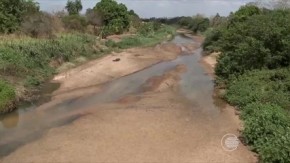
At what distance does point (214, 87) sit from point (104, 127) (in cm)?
1236

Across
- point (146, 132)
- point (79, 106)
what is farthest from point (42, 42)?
point (146, 132)

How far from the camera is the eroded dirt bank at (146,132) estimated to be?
15984 millimetres

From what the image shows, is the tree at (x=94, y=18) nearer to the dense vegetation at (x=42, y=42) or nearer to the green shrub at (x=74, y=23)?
the dense vegetation at (x=42, y=42)

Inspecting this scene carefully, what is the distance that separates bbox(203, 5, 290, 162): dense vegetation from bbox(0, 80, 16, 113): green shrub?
13058mm

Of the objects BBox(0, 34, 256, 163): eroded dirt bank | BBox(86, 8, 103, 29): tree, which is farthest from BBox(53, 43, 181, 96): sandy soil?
BBox(86, 8, 103, 29): tree

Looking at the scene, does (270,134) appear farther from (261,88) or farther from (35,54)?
(35,54)

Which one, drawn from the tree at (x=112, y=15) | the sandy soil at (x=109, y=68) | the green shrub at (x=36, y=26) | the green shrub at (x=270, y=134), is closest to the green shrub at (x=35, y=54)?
the green shrub at (x=36, y=26)

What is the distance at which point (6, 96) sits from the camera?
22312 millimetres

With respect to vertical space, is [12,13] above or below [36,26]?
above

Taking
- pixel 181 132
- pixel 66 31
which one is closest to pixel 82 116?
pixel 181 132

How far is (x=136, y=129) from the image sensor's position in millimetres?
19078

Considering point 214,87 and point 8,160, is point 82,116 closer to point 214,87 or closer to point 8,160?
point 8,160

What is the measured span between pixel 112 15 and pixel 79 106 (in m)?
37.3

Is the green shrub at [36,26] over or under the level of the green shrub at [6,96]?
over
